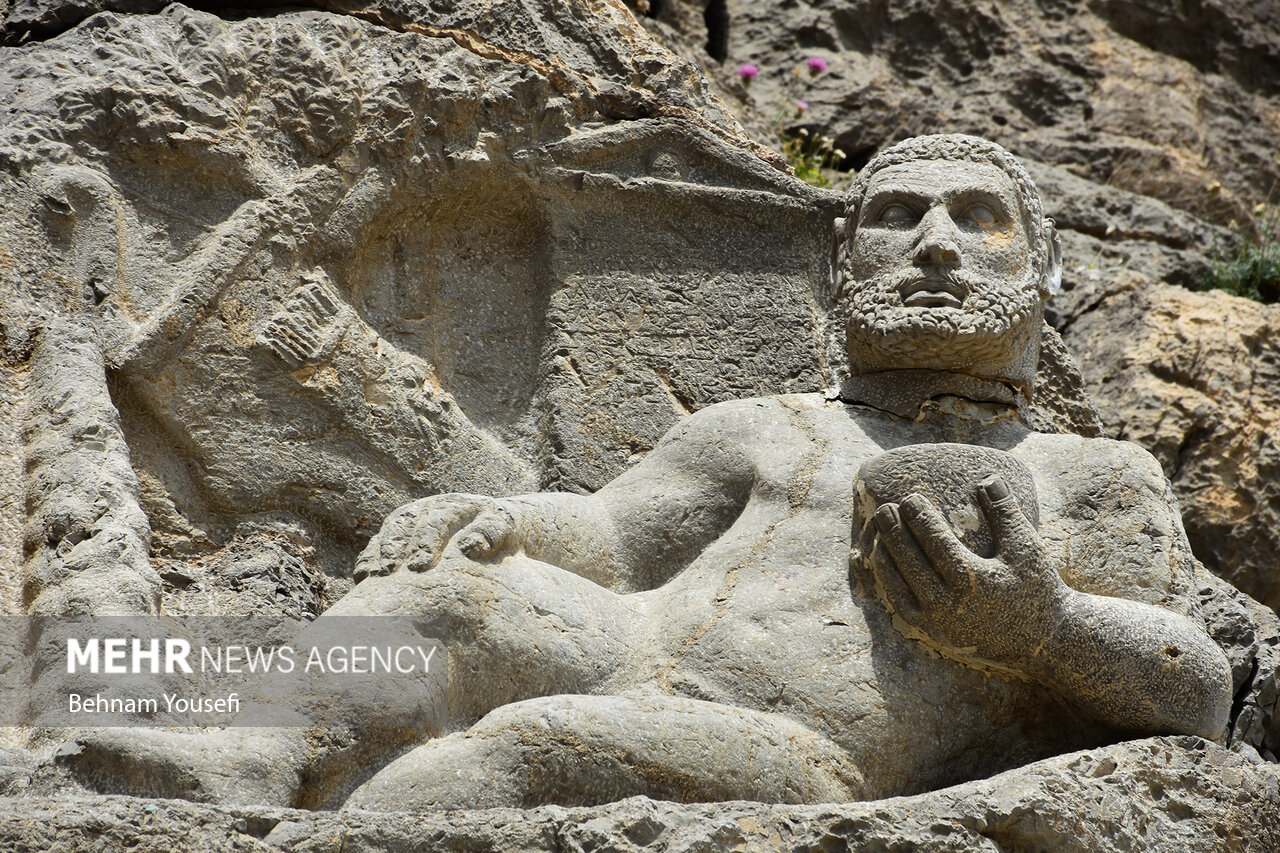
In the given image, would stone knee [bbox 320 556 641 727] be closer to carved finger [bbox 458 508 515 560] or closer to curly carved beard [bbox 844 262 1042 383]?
carved finger [bbox 458 508 515 560]

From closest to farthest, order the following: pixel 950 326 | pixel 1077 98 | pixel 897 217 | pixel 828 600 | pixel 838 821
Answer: pixel 838 821
pixel 828 600
pixel 950 326
pixel 897 217
pixel 1077 98

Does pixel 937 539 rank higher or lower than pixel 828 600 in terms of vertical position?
higher

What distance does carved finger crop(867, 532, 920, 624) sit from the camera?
11.6 feet

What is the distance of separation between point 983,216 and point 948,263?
9.7 inches

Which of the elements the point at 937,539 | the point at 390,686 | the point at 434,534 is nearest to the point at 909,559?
the point at 937,539

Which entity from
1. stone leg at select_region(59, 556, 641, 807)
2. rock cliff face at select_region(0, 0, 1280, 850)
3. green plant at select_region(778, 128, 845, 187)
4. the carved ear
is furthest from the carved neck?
green plant at select_region(778, 128, 845, 187)

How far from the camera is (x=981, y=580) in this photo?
342cm

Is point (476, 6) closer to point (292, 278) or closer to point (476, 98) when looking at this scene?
point (476, 98)

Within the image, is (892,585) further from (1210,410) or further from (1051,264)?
(1210,410)

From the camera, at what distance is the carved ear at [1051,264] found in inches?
165

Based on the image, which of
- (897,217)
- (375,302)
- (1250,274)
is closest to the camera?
(897,217)

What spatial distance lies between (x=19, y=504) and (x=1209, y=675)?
2.72 metres

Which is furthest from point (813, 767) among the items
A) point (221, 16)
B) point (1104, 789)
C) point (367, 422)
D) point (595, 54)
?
point (221, 16)

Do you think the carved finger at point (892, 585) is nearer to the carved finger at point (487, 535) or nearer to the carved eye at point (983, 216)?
the carved finger at point (487, 535)
